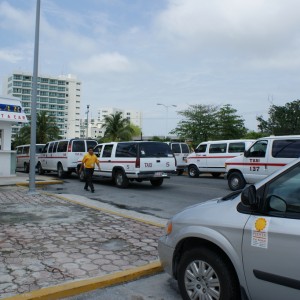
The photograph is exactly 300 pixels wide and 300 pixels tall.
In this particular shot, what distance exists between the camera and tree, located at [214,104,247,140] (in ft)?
141

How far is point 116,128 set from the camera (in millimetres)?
56438

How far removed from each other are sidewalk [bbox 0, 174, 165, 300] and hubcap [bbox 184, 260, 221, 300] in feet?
3.95

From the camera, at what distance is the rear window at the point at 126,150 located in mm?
14782

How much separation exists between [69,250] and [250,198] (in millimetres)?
3495

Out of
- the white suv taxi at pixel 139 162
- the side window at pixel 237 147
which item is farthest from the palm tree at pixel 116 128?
the white suv taxi at pixel 139 162

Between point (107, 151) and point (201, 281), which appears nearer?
point (201, 281)

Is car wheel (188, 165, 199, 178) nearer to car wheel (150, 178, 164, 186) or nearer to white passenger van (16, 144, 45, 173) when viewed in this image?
car wheel (150, 178, 164, 186)

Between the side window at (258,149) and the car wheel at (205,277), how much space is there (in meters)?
10.1

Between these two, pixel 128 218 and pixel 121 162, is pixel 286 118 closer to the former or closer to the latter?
pixel 121 162

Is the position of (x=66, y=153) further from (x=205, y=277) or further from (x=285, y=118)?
(x=285, y=118)

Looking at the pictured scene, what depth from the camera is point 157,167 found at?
1476 cm

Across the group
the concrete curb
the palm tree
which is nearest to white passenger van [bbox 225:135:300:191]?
the concrete curb

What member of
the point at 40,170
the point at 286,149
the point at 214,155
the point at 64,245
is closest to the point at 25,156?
the point at 40,170

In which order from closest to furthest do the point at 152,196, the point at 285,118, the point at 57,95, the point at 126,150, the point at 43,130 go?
the point at 152,196 → the point at 126,150 → the point at 285,118 → the point at 43,130 → the point at 57,95
